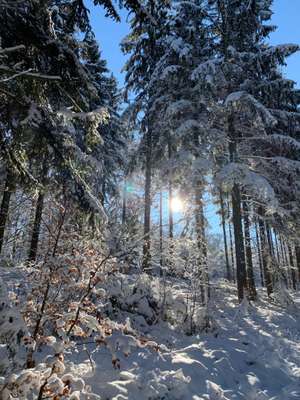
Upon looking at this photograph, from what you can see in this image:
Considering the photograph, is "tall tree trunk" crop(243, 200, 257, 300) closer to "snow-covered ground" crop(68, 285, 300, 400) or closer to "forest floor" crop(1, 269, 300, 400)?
"forest floor" crop(1, 269, 300, 400)

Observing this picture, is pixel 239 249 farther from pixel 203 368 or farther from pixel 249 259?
pixel 203 368

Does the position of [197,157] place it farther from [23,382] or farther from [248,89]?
[23,382]

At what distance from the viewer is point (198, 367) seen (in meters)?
5.30

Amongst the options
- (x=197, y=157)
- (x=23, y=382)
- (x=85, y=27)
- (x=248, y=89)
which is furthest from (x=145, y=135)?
(x=23, y=382)

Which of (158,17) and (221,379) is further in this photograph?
(158,17)

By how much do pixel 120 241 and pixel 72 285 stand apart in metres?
6.04

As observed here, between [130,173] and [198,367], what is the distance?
13.2 m

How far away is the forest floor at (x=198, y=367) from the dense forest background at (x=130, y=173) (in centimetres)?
14

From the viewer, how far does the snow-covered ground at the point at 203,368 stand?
14.4 feet

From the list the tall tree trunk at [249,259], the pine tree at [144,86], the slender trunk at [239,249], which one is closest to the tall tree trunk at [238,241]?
the slender trunk at [239,249]

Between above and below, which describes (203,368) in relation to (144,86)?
below

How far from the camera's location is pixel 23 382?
2602mm

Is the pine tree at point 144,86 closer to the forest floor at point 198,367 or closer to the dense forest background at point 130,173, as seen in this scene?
the dense forest background at point 130,173

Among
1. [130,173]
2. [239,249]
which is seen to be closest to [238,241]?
[239,249]
